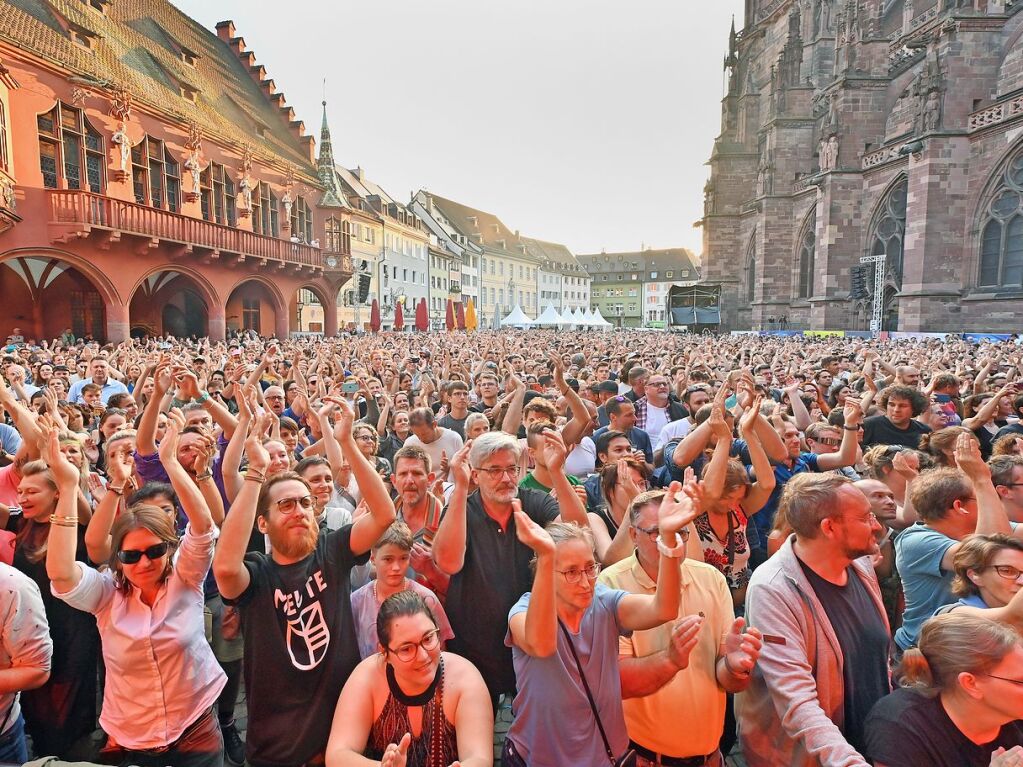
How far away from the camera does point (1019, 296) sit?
69.8 feet

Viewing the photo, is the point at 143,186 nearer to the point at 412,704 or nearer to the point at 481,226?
the point at 412,704

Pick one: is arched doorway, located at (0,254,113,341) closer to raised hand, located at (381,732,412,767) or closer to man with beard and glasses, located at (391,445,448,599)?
man with beard and glasses, located at (391,445,448,599)

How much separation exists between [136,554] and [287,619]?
0.72 m

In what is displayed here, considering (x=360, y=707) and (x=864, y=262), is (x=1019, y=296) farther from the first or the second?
(x=360, y=707)

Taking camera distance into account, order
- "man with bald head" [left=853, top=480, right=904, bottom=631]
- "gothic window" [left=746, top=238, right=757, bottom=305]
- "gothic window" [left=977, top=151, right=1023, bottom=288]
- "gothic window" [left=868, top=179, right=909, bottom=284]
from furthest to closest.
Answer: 1. "gothic window" [left=746, top=238, right=757, bottom=305]
2. "gothic window" [left=868, top=179, right=909, bottom=284]
3. "gothic window" [left=977, top=151, right=1023, bottom=288]
4. "man with bald head" [left=853, top=480, right=904, bottom=631]

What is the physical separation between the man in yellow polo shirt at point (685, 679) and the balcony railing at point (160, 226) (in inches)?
847

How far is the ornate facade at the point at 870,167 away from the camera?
2261 centimetres

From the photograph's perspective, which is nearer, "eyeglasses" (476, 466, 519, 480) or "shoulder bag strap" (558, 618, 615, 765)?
"shoulder bag strap" (558, 618, 615, 765)

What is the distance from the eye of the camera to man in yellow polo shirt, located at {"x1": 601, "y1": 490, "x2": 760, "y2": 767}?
8.16 ft

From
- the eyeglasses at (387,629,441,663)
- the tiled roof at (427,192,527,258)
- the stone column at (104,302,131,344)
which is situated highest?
the tiled roof at (427,192,527,258)

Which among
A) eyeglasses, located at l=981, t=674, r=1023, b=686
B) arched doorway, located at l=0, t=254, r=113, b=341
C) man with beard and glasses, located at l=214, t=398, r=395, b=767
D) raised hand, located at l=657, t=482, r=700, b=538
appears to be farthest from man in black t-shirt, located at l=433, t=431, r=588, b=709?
arched doorway, located at l=0, t=254, r=113, b=341

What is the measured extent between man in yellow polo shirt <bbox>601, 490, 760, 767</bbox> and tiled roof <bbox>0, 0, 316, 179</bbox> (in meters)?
23.0

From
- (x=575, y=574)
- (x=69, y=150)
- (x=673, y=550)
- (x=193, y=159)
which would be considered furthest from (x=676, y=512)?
(x=193, y=159)

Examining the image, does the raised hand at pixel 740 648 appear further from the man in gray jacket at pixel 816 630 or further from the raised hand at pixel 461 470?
the raised hand at pixel 461 470
